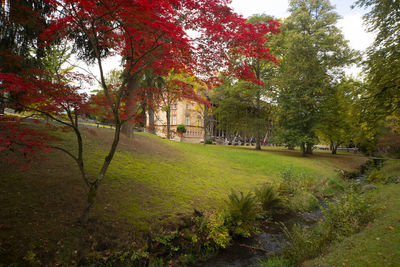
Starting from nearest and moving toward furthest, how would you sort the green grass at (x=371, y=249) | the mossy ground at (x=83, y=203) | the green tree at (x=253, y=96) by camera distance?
the green grass at (x=371, y=249) < the mossy ground at (x=83, y=203) < the green tree at (x=253, y=96)

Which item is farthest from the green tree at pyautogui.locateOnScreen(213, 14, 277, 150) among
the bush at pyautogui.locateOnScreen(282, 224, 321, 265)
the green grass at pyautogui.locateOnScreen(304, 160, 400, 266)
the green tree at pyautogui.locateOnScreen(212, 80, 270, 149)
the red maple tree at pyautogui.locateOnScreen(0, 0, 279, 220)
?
the bush at pyautogui.locateOnScreen(282, 224, 321, 265)

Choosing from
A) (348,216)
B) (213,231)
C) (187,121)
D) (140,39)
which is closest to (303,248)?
(348,216)

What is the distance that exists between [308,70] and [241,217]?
66.3 feet

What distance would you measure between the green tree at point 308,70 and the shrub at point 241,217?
15.7 metres

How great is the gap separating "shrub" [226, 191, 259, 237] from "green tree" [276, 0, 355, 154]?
15.7m

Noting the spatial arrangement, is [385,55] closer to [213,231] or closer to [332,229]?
[332,229]

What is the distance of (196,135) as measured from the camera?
3200 cm

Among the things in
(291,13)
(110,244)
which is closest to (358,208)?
(110,244)

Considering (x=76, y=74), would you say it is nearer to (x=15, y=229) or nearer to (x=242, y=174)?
(x=15, y=229)

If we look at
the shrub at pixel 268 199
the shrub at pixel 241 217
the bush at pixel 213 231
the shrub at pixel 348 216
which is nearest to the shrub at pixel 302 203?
the shrub at pixel 268 199

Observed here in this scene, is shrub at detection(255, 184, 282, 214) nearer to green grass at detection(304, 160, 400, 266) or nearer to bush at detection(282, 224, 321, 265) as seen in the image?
bush at detection(282, 224, 321, 265)

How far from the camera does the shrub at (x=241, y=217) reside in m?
5.77

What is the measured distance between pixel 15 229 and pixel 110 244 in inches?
70.1

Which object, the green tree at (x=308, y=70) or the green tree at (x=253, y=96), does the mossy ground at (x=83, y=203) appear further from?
the green tree at (x=253, y=96)
